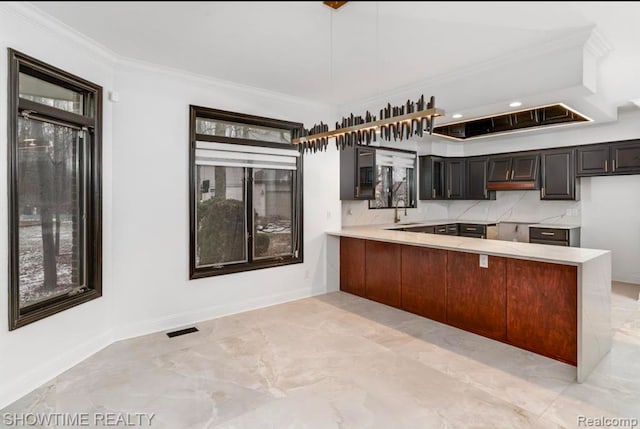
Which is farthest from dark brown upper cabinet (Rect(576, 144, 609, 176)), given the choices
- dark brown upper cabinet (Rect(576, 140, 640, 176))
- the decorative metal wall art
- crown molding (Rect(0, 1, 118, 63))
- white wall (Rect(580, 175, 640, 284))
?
crown molding (Rect(0, 1, 118, 63))

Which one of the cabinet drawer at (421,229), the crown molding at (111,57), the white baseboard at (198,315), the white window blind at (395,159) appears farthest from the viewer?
the white window blind at (395,159)

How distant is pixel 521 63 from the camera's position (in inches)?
126

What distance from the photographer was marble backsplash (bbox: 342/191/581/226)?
6.01 m

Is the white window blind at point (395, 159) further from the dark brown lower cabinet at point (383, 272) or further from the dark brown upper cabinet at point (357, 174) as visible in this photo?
the dark brown lower cabinet at point (383, 272)

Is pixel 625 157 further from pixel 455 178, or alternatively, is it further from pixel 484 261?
pixel 484 261

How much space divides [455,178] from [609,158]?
235 centimetres

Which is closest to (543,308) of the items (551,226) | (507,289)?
(507,289)

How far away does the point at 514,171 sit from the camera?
6.21 metres

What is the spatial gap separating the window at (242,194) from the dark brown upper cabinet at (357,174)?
34.4 inches

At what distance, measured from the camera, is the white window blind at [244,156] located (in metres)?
3.98

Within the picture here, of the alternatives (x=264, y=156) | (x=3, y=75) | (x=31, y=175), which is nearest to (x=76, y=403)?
(x=31, y=175)

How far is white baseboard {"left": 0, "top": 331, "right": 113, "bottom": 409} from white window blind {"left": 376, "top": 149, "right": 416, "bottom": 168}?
188 inches

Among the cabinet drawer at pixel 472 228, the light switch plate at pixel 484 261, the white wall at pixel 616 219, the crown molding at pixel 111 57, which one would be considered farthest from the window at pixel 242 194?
the white wall at pixel 616 219

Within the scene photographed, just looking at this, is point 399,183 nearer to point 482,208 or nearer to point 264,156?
point 482,208
